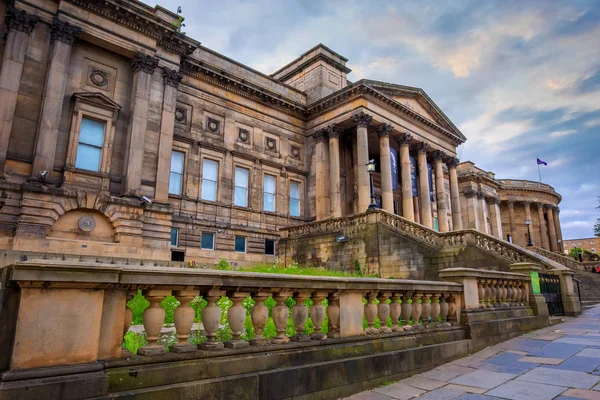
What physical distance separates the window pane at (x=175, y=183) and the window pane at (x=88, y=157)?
15.7ft

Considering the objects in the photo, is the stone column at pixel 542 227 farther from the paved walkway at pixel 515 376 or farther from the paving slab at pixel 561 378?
the paving slab at pixel 561 378

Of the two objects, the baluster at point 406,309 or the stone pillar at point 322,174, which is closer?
the baluster at point 406,309

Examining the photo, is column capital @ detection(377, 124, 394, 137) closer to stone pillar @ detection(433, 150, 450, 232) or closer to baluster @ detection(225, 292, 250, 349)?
stone pillar @ detection(433, 150, 450, 232)

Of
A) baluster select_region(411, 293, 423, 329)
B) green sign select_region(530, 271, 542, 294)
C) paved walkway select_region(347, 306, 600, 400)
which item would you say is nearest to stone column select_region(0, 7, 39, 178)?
baluster select_region(411, 293, 423, 329)

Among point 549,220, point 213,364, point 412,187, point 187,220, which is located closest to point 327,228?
point 187,220

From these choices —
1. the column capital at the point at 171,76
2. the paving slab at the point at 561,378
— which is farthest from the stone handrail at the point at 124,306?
the column capital at the point at 171,76

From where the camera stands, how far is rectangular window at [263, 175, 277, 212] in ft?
88.9

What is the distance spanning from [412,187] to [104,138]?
21.8 metres

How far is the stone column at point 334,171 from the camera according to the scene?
89.2ft

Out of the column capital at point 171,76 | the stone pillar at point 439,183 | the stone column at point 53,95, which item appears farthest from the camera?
the stone pillar at point 439,183

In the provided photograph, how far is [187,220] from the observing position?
72.5 ft

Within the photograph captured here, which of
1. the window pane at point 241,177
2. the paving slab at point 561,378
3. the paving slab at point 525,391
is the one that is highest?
the window pane at point 241,177

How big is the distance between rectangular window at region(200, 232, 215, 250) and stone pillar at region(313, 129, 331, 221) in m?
8.51

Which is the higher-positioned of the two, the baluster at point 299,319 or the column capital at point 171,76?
the column capital at point 171,76
